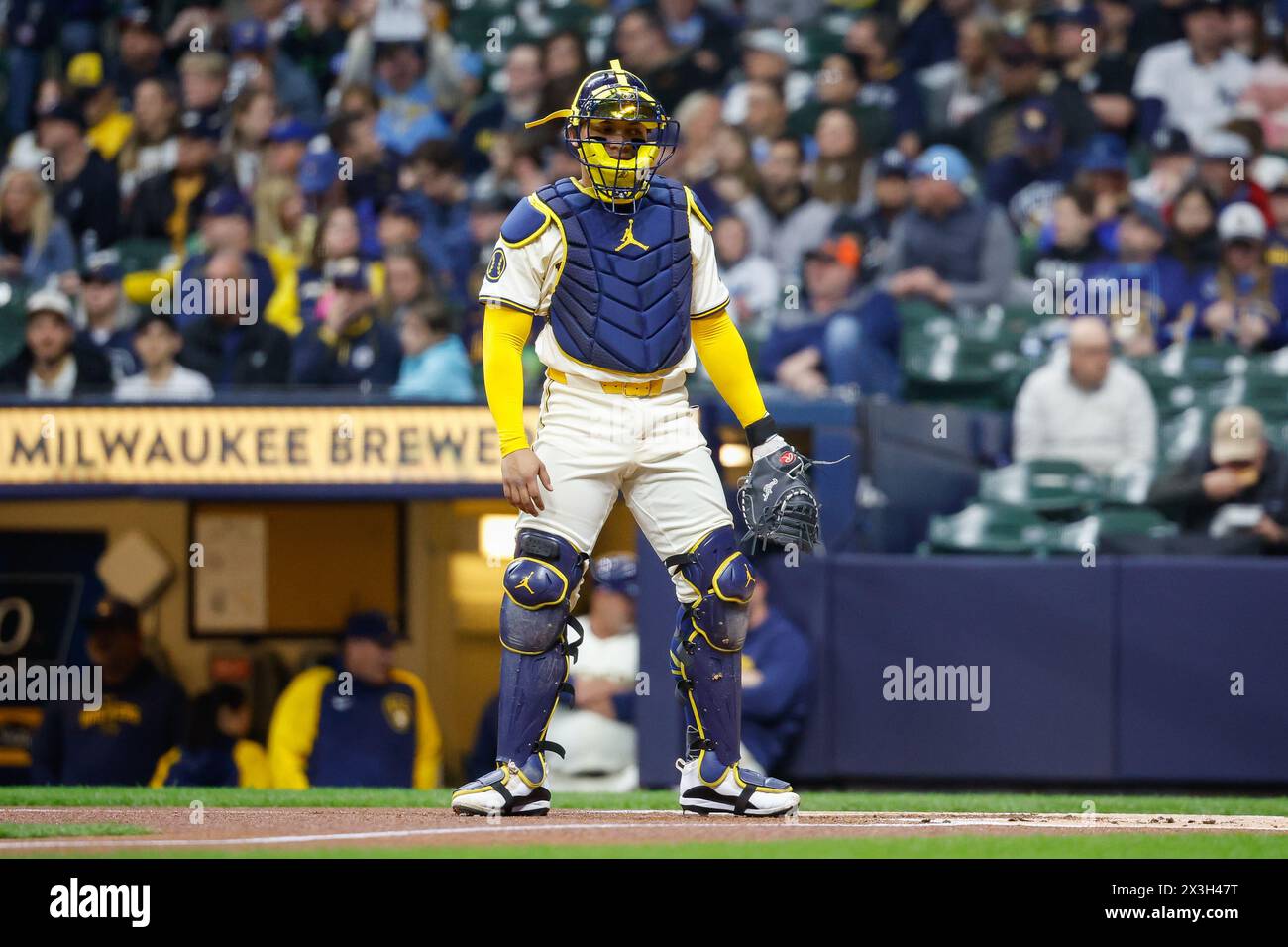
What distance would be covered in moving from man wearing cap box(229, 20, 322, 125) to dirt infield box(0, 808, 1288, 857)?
6.94m

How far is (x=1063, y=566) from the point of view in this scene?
855 centimetres

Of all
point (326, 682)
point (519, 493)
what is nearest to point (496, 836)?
point (519, 493)

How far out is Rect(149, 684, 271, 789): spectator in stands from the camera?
8.92m

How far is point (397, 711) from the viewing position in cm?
A: 880

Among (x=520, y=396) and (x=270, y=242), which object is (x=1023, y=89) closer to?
(x=270, y=242)

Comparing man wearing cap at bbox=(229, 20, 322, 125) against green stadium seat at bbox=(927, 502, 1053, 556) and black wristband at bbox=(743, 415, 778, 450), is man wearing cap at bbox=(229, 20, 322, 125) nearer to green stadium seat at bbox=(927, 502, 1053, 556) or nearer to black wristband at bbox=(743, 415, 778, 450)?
green stadium seat at bbox=(927, 502, 1053, 556)

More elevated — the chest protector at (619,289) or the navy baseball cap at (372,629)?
the chest protector at (619,289)

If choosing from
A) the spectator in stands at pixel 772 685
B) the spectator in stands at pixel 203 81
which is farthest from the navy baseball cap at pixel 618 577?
the spectator in stands at pixel 203 81

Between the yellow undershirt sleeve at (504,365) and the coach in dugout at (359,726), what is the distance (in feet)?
11.1

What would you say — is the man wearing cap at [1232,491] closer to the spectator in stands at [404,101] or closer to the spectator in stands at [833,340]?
the spectator in stands at [833,340]

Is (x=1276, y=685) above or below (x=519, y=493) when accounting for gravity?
below

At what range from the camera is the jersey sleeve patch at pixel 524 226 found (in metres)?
5.61

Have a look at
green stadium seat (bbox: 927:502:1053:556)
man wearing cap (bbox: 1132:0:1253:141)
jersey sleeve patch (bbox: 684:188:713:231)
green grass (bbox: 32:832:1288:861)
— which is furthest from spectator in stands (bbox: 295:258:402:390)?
green grass (bbox: 32:832:1288:861)
